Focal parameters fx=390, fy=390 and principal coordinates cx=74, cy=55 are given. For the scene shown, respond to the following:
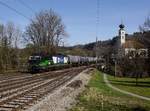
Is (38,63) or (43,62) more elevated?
(43,62)

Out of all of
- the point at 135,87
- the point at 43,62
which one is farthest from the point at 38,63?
the point at 135,87

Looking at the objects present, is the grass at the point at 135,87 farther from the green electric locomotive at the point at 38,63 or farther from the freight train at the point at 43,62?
the freight train at the point at 43,62

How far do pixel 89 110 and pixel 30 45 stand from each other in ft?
259

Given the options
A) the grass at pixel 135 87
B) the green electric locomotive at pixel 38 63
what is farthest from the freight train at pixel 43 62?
the grass at pixel 135 87

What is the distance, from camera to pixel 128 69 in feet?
251

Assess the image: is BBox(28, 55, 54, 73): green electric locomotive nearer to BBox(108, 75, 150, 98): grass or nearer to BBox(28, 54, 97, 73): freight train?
BBox(28, 54, 97, 73): freight train

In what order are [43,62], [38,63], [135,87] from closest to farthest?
[135,87] < [38,63] < [43,62]

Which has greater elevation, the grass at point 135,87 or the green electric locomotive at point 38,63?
the green electric locomotive at point 38,63

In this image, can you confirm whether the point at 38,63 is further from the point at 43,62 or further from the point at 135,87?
the point at 135,87

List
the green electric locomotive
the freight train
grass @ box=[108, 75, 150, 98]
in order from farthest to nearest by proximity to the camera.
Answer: the freight train → the green electric locomotive → grass @ box=[108, 75, 150, 98]

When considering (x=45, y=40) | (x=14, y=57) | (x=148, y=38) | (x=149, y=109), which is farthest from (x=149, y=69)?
(x=149, y=109)

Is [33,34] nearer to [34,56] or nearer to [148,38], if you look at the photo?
[148,38]

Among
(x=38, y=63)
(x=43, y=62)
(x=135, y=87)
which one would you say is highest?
(x=43, y=62)

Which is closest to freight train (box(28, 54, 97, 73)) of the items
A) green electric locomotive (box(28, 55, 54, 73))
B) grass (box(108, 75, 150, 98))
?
green electric locomotive (box(28, 55, 54, 73))
